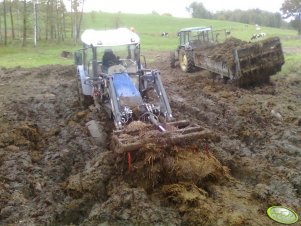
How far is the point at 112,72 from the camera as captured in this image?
31.4 feet

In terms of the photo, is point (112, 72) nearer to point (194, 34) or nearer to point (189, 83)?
point (189, 83)

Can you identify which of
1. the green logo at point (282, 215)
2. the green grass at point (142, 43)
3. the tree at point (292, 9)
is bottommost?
the green logo at point (282, 215)

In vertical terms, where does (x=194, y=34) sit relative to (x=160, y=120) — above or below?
above

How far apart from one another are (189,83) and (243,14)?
246 feet

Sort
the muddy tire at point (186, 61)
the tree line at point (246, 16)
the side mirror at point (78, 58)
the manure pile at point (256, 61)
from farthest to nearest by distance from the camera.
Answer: the tree line at point (246, 16), the muddy tire at point (186, 61), the manure pile at point (256, 61), the side mirror at point (78, 58)

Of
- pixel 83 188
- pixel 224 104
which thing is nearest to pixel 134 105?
pixel 83 188

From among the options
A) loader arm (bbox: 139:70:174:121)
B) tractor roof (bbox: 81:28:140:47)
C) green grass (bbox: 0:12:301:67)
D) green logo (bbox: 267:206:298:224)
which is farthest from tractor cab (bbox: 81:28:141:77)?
green grass (bbox: 0:12:301:67)

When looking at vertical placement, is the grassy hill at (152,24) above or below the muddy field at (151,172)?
above

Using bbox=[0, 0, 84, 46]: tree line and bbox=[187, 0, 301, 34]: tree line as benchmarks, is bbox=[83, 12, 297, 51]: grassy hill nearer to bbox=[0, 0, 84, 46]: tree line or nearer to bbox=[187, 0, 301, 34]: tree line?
bbox=[0, 0, 84, 46]: tree line

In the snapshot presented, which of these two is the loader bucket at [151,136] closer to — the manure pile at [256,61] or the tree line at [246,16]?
the manure pile at [256,61]

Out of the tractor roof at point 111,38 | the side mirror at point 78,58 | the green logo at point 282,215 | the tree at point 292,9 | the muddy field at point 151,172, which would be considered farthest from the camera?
the tree at point 292,9

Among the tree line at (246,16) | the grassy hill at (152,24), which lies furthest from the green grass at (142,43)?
the tree line at (246,16)

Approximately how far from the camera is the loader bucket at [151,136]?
641cm

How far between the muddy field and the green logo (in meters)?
0.11
